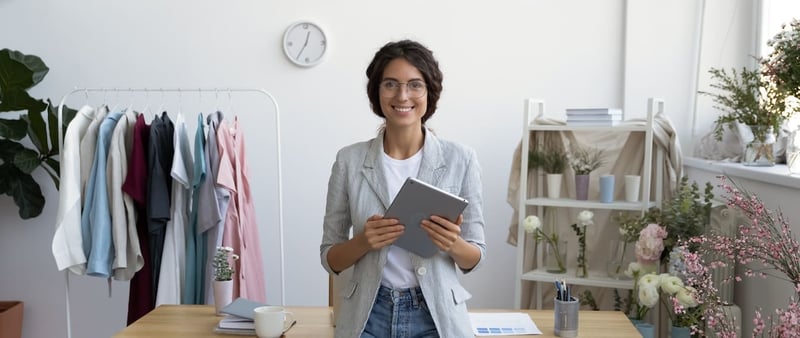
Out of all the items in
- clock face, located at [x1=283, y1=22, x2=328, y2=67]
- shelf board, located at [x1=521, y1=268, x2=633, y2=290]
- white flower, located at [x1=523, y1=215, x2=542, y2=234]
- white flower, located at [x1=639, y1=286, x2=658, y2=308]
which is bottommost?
shelf board, located at [x1=521, y1=268, x2=633, y2=290]

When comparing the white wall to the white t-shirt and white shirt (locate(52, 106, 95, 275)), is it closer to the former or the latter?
white shirt (locate(52, 106, 95, 275))

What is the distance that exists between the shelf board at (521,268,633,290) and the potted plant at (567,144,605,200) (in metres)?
0.38

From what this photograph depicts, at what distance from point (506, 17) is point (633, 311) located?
5.43 ft

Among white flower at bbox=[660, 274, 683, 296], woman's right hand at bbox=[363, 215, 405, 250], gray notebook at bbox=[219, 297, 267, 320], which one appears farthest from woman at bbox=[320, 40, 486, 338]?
white flower at bbox=[660, 274, 683, 296]

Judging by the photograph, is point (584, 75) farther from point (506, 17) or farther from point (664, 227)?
point (664, 227)

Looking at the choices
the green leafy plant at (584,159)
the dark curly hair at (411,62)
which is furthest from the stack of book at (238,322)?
the green leafy plant at (584,159)

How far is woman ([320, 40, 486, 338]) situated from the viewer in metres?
1.88

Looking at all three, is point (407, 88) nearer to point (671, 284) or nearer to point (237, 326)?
point (237, 326)

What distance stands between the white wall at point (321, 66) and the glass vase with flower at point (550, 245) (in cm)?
37

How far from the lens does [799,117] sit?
329cm

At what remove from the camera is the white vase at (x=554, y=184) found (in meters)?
3.76

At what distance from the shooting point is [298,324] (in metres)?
2.39

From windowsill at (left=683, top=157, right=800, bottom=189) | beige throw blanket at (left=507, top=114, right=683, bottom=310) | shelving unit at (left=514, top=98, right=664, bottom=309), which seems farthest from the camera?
beige throw blanket at (left=507, top=114, right=683, bottom=310)

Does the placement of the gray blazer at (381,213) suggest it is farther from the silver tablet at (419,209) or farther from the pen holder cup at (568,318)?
the pen holder cup at (568,318)
